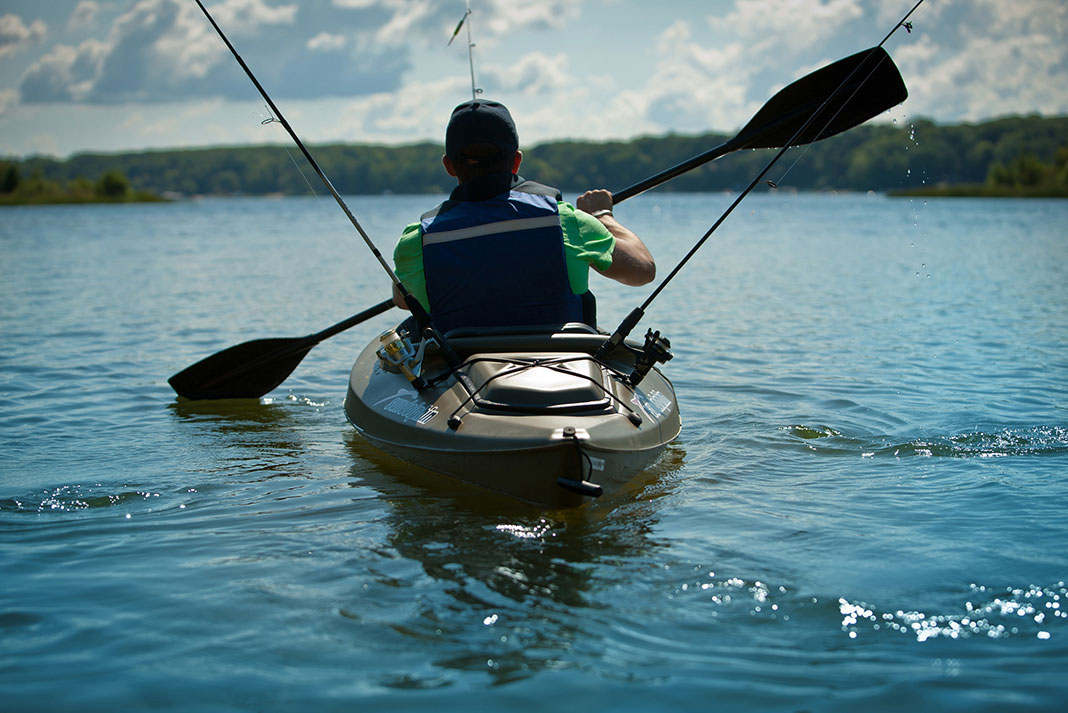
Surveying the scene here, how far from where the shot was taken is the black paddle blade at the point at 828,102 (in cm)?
696

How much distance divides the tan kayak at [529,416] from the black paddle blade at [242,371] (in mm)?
3054

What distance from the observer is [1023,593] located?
3.94 m

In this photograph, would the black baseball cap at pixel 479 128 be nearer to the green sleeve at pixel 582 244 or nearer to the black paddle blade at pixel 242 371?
the green sleeve at pixel 582 244

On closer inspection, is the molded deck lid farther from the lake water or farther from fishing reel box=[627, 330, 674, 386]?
the lake water

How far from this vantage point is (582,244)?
5.39 m

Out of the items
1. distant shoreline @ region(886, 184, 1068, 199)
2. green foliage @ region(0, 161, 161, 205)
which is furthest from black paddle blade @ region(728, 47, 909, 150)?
green foliage @ region(0, 161, 161, 205)

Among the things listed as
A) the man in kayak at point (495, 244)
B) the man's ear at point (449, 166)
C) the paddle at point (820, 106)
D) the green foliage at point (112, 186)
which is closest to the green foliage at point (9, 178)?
the green foliage at point (112, 186)

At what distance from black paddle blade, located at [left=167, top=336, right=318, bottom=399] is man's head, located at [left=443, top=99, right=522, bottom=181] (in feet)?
12.0

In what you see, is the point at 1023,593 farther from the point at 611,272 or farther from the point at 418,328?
the point at 418,328

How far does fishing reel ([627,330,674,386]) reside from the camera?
536 cm

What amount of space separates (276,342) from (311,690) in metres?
5.76

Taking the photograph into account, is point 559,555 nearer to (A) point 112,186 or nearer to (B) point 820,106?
(B) point 820,106

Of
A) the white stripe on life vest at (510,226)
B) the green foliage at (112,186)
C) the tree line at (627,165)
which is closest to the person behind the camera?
the white stripe on life vest at (510,226)

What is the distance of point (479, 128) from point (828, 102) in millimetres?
2922
